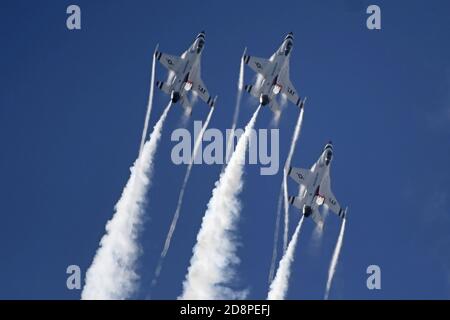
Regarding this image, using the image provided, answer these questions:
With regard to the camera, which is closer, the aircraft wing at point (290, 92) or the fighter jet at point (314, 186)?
the fighter jet at point (314, 186)

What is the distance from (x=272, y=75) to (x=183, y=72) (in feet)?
23.2

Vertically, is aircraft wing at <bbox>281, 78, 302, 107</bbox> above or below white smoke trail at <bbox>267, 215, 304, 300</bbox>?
above

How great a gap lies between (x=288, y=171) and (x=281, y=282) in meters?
10.8

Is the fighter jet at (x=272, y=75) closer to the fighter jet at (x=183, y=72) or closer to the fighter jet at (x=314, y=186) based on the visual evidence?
the fighter jet at (x=183, y=72)

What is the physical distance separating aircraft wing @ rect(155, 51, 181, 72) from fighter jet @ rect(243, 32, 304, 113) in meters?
5.48

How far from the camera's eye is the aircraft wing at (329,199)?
92.2 metres

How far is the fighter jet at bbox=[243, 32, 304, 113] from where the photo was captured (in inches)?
3629

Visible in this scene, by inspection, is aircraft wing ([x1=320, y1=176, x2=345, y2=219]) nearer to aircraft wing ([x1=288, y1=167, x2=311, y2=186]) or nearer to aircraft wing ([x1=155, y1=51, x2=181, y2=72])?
aircraft wing ([x1=288, y1=167, x2=311, y2=186])

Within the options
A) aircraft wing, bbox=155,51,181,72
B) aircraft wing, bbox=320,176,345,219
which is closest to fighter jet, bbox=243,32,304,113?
aircraft wing, bbox=155,51,181,72

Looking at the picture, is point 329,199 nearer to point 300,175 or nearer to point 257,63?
point 300,175

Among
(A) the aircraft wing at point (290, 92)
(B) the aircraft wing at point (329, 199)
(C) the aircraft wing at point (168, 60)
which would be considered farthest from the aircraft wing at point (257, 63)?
(B) the aircraft wing at point (329, 199)

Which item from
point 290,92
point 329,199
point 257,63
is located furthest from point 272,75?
point 329,199

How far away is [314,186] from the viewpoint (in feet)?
301
